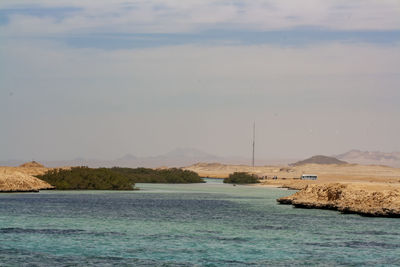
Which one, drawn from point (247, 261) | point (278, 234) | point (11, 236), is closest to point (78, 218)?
point (11, 236)

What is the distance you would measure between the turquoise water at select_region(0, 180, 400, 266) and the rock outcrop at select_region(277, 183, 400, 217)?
130 cm

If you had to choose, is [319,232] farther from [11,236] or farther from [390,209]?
[11,236]

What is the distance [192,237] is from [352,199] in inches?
1125

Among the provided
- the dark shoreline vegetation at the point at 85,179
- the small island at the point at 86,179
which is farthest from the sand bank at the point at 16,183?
the small island at the point at 86,179

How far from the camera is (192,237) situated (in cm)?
4616

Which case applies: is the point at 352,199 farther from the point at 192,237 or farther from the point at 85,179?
the point at 85,179

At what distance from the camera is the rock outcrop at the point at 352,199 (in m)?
62.7

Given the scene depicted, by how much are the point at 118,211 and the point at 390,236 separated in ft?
103

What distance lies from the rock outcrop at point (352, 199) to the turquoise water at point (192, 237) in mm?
1298

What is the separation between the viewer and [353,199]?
228 feet

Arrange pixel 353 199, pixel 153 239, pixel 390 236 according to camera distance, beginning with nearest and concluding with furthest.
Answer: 1. pixel 153 239
2. pixel 390 236
3. pixel 353 199

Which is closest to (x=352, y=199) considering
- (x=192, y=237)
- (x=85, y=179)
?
(x=192, y=237)

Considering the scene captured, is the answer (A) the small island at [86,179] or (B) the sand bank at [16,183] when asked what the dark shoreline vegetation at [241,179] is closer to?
(A) the small island at [86,179]

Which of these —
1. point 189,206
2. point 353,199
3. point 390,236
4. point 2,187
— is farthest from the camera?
point 2,187
